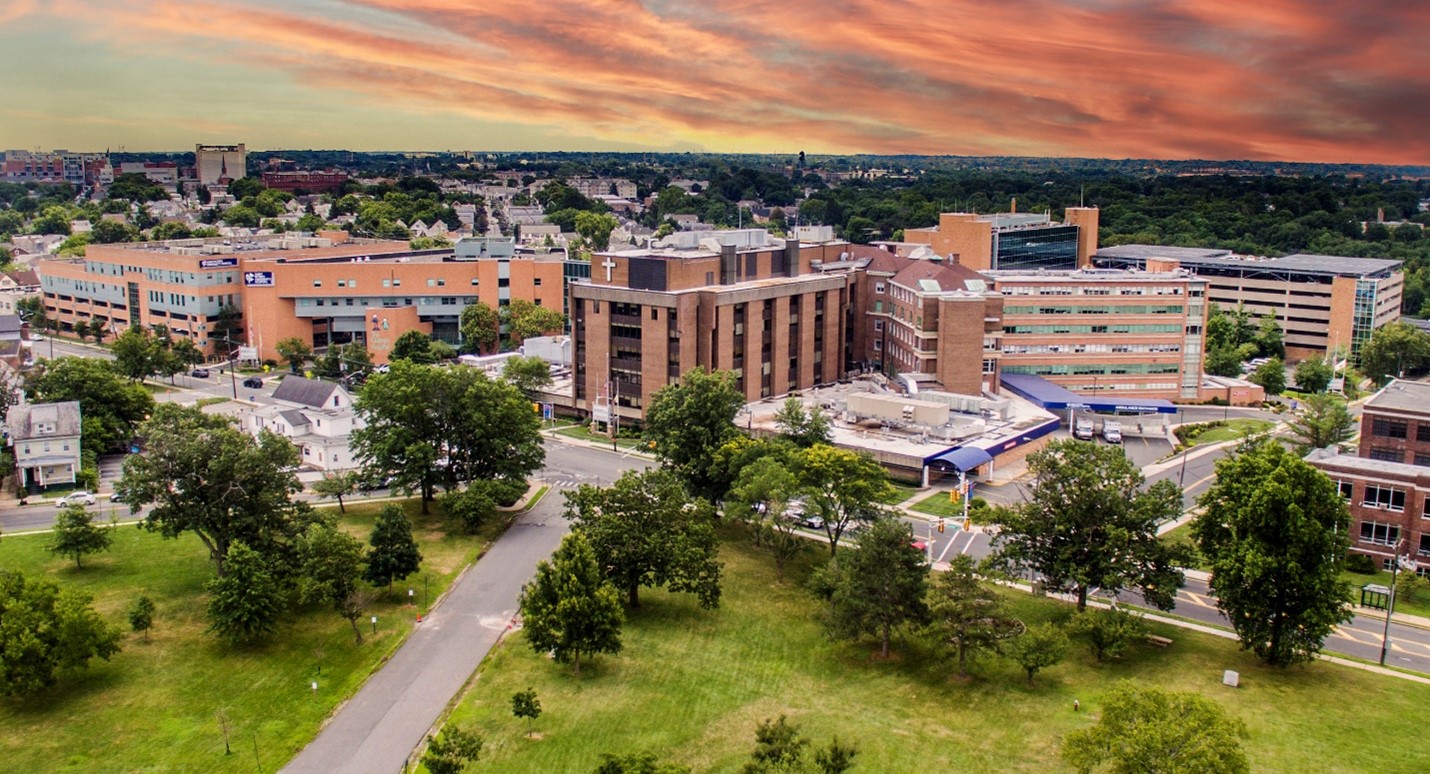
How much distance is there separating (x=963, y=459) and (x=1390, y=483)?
24680 millimetres

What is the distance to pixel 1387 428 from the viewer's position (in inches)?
2618

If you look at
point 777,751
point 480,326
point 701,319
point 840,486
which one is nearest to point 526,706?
point 777,751

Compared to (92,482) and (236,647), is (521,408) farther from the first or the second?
(92,482)

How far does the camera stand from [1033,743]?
42.9 meters

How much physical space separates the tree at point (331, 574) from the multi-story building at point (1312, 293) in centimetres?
9500

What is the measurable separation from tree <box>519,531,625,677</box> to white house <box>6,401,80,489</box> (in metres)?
42.0

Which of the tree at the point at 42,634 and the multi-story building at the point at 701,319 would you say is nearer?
the tree at the point at 42,634

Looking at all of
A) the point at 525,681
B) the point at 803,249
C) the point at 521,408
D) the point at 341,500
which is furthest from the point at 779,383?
the point at 525,681

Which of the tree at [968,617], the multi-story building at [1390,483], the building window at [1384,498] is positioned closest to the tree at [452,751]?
the tree at [968,617]

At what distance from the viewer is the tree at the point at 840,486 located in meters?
58.7

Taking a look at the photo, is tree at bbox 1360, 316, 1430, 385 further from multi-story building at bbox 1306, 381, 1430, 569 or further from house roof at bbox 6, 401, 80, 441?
house roof at bbox 6, 401, 80, 441

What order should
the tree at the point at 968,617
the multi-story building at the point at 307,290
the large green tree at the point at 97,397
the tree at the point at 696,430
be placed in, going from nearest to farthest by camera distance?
1. the tree at the point at 968,617
2. the tree at the point at 696,430
3. the large green tree at the point at 97,397
4. the multi-story building at the point at 307,290

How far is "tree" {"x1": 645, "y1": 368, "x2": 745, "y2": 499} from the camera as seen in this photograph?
218 feet

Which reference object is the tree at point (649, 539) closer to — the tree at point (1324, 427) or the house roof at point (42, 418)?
the house roof at point (42, 418)
